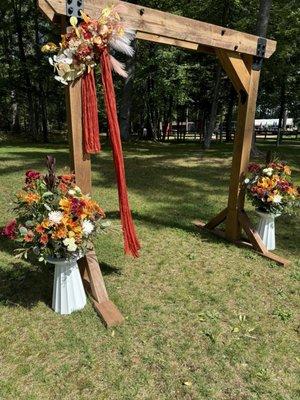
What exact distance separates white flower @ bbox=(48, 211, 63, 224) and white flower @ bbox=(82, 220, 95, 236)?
24 cm

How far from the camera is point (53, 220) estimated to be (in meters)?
3.42

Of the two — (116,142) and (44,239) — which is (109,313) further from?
(116,142)

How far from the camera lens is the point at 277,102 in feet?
100.0

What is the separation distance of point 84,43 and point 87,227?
1700 millimetres

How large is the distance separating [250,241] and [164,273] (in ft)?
5.24

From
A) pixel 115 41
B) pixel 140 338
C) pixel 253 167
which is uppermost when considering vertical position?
pixel 115 41

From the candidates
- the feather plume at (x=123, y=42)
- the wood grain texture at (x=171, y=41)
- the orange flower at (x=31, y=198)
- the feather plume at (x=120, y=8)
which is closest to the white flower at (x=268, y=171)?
the wood grain texture at (x=171, y=41)

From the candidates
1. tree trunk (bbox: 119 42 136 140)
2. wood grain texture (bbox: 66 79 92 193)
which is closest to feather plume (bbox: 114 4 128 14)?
wood grain texture (bbox: 66 79 92 193)

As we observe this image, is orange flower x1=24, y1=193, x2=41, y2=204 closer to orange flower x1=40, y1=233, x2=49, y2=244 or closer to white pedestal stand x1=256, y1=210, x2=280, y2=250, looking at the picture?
orange flower x1=40, y1=233, x2=49, y2=244

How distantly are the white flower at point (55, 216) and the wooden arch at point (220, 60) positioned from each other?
0.57 metres

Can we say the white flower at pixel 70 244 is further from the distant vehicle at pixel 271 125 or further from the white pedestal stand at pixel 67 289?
the distant vehicle at pixel 271 125

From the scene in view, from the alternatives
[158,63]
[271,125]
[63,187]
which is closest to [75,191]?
[63,187]

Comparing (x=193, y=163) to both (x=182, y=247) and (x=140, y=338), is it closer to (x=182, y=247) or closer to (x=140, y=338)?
(x=182, y=247)

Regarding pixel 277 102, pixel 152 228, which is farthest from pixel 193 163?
pixel 277 102
